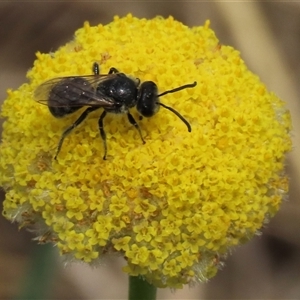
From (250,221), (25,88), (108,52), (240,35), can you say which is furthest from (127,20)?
(240,35)

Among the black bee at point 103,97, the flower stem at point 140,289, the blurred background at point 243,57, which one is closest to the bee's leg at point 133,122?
the black bee at point 103,97

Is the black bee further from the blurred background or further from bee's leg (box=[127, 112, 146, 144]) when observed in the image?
the blurred background

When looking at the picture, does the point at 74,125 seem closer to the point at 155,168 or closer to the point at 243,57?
the point at 155,168

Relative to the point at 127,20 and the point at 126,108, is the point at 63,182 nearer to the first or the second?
the point at 126,108

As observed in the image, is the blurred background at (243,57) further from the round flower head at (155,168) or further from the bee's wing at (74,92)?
the bee's wing at (74,92)

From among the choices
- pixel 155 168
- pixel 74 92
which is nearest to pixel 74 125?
pixel 74 92

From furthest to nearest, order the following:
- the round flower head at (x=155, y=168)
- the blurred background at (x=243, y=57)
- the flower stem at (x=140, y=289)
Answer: the blurred background at (x=243, y=57)
the flower stem at (x=140, y=289)
the round flower head at (x=155, y=168)
